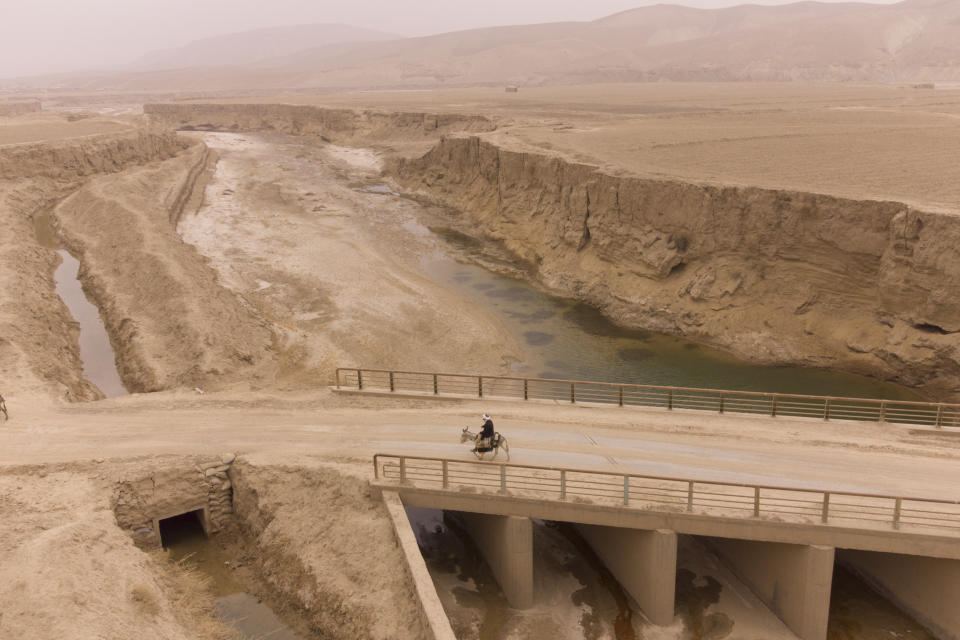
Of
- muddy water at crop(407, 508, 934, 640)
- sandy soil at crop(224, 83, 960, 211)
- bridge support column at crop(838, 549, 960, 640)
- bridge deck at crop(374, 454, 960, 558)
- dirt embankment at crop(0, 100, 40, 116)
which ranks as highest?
dirt embankment at crop(0, 100, 40, 116)

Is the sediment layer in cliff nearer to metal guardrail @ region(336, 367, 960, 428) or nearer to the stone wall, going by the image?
metal guardrail @ region(336, 367, 960, 428)

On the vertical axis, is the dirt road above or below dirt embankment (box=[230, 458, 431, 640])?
above

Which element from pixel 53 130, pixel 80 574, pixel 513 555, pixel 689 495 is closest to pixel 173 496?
pixel 80 574

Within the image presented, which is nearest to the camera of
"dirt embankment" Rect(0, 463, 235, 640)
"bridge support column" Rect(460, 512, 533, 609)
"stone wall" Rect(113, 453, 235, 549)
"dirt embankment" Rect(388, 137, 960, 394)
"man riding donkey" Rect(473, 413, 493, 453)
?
"dirt embankment" Rect(0, 463, 235, 640)

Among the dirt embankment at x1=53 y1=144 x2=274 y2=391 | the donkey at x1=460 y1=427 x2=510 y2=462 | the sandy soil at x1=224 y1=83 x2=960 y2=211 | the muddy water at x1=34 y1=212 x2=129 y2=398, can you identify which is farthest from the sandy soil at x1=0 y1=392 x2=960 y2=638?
the sandy soil at x1=224 y1=83 x2=960 y2=211

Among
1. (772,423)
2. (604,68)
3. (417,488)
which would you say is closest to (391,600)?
(417,488)

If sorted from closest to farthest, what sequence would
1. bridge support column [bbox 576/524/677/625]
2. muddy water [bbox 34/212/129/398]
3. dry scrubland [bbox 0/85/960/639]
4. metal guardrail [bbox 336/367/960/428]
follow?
bridge support column [bbox 576/524/677/625], dry scrubland [bbox 0/85/960/639], metal guardrail [bbox 336/367/960/428], muddy water [bbox 34/212/129/398]

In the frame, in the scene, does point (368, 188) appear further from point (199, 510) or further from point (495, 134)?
point (199, 510)

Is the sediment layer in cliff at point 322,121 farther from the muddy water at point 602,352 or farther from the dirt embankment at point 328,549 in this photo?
the dirt embankment at point 328,549

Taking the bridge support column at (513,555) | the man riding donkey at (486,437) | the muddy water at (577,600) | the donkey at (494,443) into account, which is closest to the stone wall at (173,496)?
the muddy water at (577,600)
